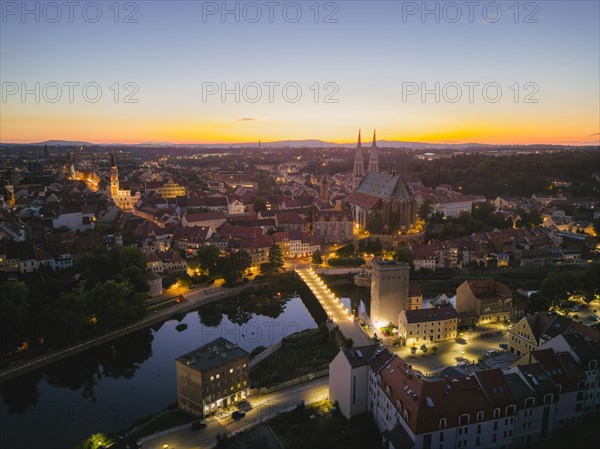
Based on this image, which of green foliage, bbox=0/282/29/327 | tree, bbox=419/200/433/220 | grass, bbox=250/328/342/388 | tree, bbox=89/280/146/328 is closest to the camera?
grass, bbox=250/328/342/388

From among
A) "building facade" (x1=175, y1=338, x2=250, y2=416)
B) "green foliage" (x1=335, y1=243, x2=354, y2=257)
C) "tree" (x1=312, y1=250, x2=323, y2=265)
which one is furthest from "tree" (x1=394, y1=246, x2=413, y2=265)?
"building facade" (x1=175, y1=338, x2=250, y2=416)

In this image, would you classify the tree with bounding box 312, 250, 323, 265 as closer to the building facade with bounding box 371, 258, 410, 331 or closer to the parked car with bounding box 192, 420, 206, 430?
the building facade with bounding box 371, 258, 410, 331

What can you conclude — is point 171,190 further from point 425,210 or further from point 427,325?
point 427,325

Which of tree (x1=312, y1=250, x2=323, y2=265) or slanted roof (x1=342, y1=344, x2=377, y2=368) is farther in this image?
tree (x1=312, y1=250, x2=323, y2=265)

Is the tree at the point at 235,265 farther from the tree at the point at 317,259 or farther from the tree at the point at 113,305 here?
the tree at the point at 113,305

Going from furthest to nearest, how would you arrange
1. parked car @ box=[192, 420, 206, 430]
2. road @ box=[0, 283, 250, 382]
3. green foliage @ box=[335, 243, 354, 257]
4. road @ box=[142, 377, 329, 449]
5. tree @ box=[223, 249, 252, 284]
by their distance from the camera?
green foliage @ box=[335, 243, 354, 257]
tree @ box=[223, 249, 252, 284]
road @ box=[0, 283, 250, 382]
parked car @ box=[192, 420, 206, 430]
road @ box=[142, 377, 329, 449]

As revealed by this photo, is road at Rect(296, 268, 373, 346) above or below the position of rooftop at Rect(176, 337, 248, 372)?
below

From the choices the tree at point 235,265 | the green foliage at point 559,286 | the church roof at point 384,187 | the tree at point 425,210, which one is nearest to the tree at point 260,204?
the church roof at point 384,187

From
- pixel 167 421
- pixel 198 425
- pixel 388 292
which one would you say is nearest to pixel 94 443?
pixel 167 421

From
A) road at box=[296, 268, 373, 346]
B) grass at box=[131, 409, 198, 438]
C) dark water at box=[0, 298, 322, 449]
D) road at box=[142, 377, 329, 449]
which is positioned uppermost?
road at box=[296, 268, 373, 346]
